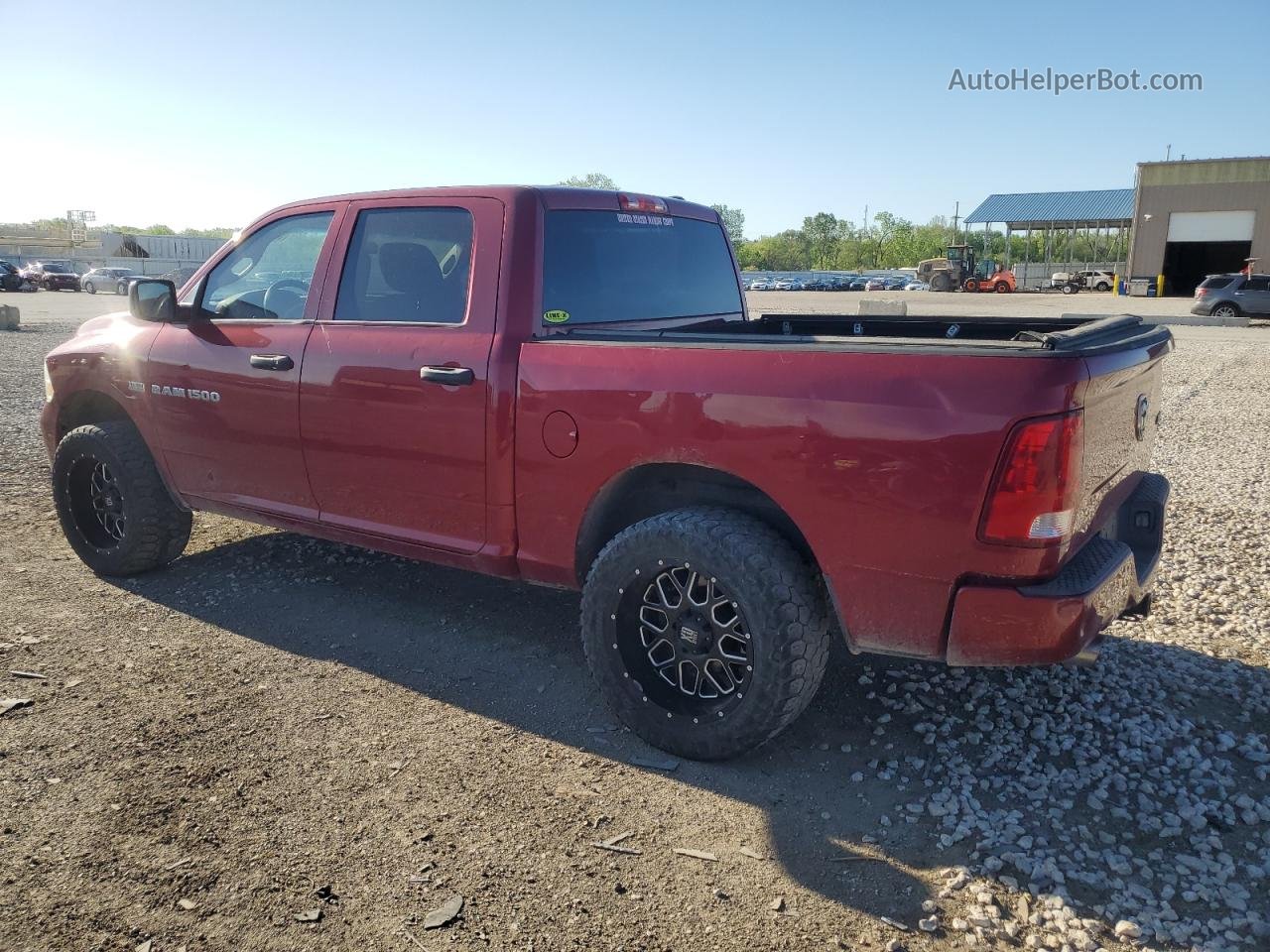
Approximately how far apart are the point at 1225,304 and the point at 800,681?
3147cm

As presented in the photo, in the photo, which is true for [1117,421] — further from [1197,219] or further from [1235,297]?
[1197,219]

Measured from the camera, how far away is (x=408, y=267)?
4.00 m

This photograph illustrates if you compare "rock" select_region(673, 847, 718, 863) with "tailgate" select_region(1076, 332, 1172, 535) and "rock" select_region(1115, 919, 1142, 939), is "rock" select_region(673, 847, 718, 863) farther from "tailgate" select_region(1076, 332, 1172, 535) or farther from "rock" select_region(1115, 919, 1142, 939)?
"tailgate" select_region(1076, 332, 1172, 535)

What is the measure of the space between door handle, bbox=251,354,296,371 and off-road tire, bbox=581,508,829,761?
1.79 metres

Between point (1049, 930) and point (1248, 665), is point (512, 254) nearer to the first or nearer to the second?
point (1049, 930)

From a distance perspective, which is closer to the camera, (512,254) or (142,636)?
(512,254)

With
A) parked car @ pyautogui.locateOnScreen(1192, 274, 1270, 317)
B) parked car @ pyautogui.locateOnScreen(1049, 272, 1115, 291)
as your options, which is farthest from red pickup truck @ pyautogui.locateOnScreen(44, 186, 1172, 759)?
parked car @ pyautogui.locateOnScreen(1049, 272, 1115, 291)

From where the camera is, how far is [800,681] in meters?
3.03

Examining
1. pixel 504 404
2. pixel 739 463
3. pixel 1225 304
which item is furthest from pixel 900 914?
pixel 1225 304

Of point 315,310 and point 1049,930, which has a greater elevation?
point 315,310

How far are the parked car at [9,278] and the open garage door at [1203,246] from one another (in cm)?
5349

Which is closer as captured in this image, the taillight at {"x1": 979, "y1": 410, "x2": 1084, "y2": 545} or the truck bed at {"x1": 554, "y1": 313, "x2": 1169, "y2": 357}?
the taillight at {"x1": 979, "y1": 410, "x2": 1084, "y2": 545}

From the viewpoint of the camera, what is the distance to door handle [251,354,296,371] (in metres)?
4.16

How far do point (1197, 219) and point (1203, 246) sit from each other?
1497mm
